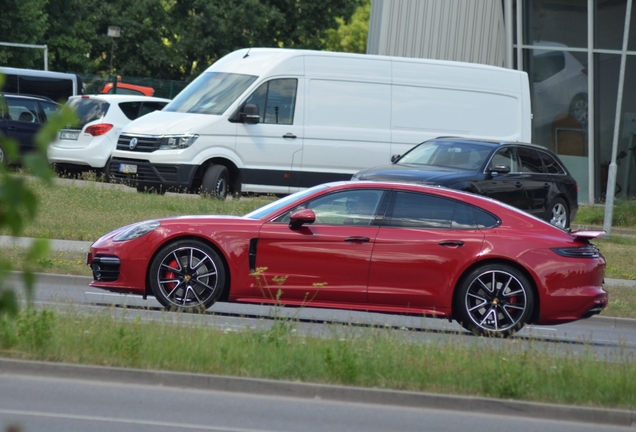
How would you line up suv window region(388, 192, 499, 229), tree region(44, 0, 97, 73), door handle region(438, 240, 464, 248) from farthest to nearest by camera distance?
1. tree region(44, 0, 97, 73)
2. suv window region(388, 192, 499, 229)
3. door handle region(438, 240, 464, 248)

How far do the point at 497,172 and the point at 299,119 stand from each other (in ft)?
13.4

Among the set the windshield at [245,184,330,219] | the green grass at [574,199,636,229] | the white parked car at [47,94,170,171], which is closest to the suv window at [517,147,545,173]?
the green grass at [574,199,636,229]

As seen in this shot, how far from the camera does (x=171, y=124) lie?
60.9 feet

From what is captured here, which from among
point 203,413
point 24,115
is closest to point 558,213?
point 24,115

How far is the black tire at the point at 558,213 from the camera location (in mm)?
17969

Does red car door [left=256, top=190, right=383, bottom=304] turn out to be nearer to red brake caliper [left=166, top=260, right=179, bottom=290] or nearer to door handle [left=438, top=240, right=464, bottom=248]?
door handle [left=438, top=240, right=464, bottom=248]

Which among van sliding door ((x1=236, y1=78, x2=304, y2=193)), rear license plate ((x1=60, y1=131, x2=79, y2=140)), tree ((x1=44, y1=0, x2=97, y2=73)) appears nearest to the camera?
van sliding door ((x1=236, y1=78, x2=304, y2=193))

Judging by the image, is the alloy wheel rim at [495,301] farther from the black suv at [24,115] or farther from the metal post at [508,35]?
the metal post at [508,35]

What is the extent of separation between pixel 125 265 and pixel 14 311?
303 inches

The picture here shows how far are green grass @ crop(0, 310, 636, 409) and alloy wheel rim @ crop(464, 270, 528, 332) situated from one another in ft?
5.97

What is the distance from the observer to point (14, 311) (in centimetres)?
217

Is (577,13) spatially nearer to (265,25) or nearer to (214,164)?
(214,164)

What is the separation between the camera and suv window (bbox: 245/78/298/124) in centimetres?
1877

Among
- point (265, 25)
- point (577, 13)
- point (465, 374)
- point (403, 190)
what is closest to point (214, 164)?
point (403, 190)
